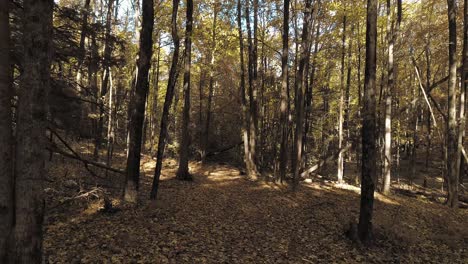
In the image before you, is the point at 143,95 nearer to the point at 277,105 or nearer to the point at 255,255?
the point at 255,255

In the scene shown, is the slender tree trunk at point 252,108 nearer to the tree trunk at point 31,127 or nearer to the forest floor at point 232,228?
the forest floor at point 232,228

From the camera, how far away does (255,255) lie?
22.5 feet

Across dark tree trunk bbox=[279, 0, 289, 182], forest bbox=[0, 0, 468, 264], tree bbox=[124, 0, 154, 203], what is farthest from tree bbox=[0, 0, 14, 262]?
dark tree trunk bbox=[279, 0, 289, 182]

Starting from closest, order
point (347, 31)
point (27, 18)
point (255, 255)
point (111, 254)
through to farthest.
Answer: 1. point (27, 18)
2. point (111, 254)
3. point (255, 255)
4. point (347, 31)

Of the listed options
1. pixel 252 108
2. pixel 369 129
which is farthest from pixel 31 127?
pixel 252 108

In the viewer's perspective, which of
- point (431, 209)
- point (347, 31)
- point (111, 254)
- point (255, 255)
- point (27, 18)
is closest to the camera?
point (27, 18)

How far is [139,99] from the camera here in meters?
9.12

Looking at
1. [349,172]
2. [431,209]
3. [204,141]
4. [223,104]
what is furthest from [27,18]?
[349,172]

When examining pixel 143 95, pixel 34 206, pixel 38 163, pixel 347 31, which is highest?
pixel 347 31

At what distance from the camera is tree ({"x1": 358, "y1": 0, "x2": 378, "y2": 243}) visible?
7.70 metres

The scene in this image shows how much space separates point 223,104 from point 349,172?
15.6 m

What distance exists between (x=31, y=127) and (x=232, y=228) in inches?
250

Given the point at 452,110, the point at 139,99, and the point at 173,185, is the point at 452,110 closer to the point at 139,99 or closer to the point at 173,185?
the point at 173,185

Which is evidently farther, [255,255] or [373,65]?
[373,65]
